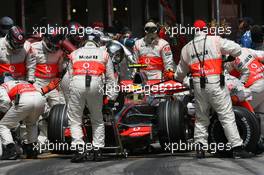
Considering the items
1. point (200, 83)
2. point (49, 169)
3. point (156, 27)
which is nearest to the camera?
point (49, 169)

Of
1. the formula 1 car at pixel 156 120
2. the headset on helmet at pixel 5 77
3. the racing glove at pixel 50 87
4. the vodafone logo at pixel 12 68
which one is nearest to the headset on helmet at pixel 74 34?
the racing glove at pixel 50 87

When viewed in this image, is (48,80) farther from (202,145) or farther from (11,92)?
(202,145)

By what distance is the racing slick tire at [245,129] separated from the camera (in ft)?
34.6

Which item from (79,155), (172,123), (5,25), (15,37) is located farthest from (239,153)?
(5,25)

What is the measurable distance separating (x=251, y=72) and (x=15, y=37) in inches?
147

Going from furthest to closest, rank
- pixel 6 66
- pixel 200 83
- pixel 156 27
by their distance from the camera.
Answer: pixel 156 27, pixel 6 66, pixel 200 83

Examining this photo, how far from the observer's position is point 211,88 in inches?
411

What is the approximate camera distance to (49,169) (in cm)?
980

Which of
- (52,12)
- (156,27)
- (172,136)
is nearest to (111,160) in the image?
(172,136)

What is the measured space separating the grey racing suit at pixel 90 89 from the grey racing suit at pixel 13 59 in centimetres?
197

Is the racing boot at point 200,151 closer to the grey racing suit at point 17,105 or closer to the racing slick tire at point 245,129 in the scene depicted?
the racing slick tire at point 245,129

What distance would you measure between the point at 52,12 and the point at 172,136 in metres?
11.4

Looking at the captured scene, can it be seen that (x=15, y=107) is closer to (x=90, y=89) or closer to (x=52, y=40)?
(x=90, y=89)

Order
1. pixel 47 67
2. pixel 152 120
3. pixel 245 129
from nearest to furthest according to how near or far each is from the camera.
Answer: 1. pixel 245 129
2. pixel 152 120
3. pixel 47 67
